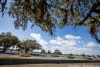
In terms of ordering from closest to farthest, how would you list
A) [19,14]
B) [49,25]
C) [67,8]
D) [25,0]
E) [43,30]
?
[25,0], [49,25], [67,8], [19,14], [43,30]

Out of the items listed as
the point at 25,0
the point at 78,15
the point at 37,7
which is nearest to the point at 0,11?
the point at 25,0

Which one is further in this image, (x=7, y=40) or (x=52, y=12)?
(x=7, y=40)

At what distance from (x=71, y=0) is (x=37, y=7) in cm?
235

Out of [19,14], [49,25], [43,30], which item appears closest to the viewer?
[49,25]

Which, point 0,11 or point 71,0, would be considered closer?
point 0,11

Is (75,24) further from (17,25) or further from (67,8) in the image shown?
(17,25)

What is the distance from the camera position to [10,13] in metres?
8.62

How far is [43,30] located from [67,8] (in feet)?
8.58

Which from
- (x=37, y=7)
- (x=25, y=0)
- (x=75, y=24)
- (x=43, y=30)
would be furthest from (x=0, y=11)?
(x=75, y=24)

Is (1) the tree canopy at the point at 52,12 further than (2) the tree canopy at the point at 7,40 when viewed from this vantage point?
No

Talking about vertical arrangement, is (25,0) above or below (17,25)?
above

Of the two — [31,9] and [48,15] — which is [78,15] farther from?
[31,9]

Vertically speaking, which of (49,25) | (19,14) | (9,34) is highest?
(9,34)

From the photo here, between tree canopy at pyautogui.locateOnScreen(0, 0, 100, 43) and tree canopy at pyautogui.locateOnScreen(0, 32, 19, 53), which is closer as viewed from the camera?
tree canopy at pyautogui.locateOnScreen(0, 0, 100, 43)
